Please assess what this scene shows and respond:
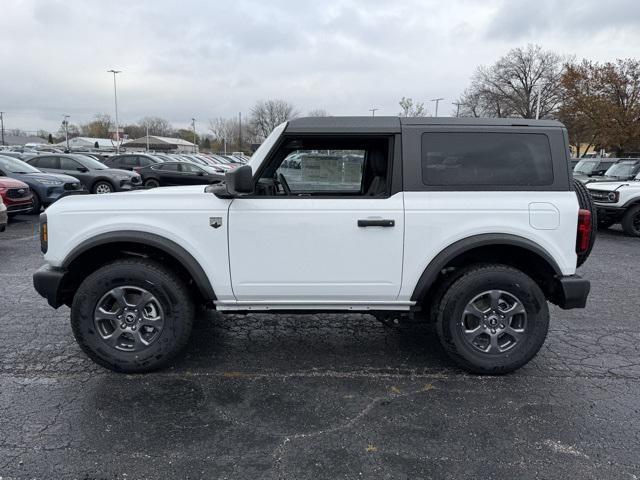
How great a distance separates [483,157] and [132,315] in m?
2.79

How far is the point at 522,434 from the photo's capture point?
2.88m

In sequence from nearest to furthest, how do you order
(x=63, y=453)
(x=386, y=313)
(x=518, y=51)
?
1. (x=63, y=453)
2. (x=386, y=313)
3. (x=518, y=51)

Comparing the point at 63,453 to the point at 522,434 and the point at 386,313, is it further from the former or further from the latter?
the point at 522,434

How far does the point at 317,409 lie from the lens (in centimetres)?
314

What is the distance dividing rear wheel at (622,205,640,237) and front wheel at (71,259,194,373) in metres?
9.89

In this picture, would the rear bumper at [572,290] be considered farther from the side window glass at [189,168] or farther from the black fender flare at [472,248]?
the side window glass at [189,168]

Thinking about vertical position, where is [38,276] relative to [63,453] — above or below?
above

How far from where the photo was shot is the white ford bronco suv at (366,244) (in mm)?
3402

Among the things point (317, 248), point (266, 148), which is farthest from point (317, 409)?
point (266, 148)

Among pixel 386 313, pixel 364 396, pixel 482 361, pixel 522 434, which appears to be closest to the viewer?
pixel 522 434

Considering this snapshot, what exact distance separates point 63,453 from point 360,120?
9.38ft

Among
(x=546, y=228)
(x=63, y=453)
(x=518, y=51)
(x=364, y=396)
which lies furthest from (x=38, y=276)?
(x=518, y=51)

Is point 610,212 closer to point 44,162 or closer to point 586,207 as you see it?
point 586,207

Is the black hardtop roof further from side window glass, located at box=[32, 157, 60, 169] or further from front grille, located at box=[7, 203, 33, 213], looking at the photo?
side window glass, located at box=[32, 157, 60, 169]
